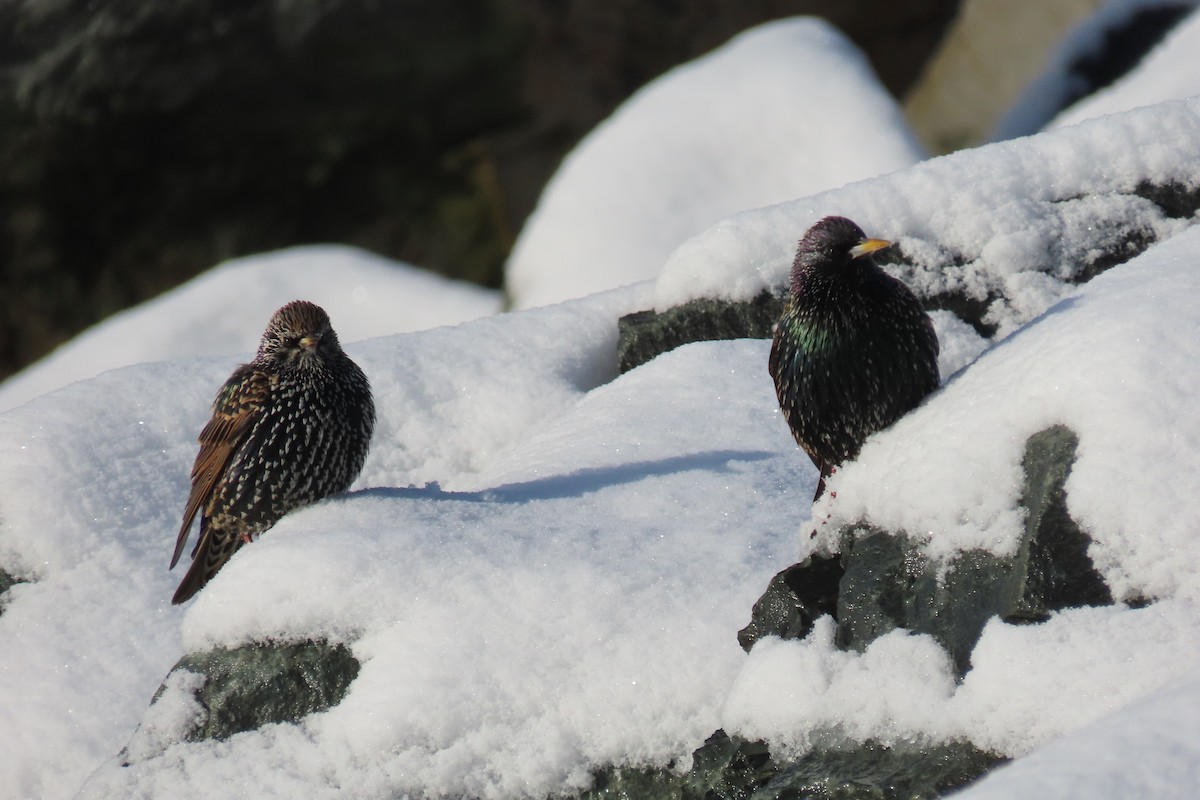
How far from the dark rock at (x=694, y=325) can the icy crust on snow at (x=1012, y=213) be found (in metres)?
0.07

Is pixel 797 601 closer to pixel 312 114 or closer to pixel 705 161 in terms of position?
pixel 705 161

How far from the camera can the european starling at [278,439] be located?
4.06 metres

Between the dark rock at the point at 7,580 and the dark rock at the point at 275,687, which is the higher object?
the dark rock at the point at 275,687

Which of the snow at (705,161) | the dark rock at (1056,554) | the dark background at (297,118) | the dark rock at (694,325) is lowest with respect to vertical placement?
the dark background at (297,118)

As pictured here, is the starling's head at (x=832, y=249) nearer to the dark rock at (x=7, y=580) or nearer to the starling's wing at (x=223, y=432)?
the starling's wing at (x=223, y=432)

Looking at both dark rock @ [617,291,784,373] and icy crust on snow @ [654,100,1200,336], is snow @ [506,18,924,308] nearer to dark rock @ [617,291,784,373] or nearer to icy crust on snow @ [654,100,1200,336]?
dark rock @ [617,291,784,373]

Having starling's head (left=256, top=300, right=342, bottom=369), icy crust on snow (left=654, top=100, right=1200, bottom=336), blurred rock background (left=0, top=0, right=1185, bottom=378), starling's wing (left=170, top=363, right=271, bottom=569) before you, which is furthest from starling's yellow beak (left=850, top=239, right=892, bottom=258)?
blurred rock background (left=0, top=0, right=1185, bottom=378)

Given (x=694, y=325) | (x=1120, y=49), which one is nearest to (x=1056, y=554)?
(x=694, y=325)

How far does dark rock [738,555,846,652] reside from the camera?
2893 mm

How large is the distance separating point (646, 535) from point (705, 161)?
443cm

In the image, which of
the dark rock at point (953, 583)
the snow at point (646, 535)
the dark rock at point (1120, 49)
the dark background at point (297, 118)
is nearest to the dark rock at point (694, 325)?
the snow at point (646, 535)

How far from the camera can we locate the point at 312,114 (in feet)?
36.4

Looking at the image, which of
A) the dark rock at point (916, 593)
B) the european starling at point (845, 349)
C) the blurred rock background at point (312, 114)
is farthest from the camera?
the blurred rock background at point (312, 114)

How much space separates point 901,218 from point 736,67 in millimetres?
3849
